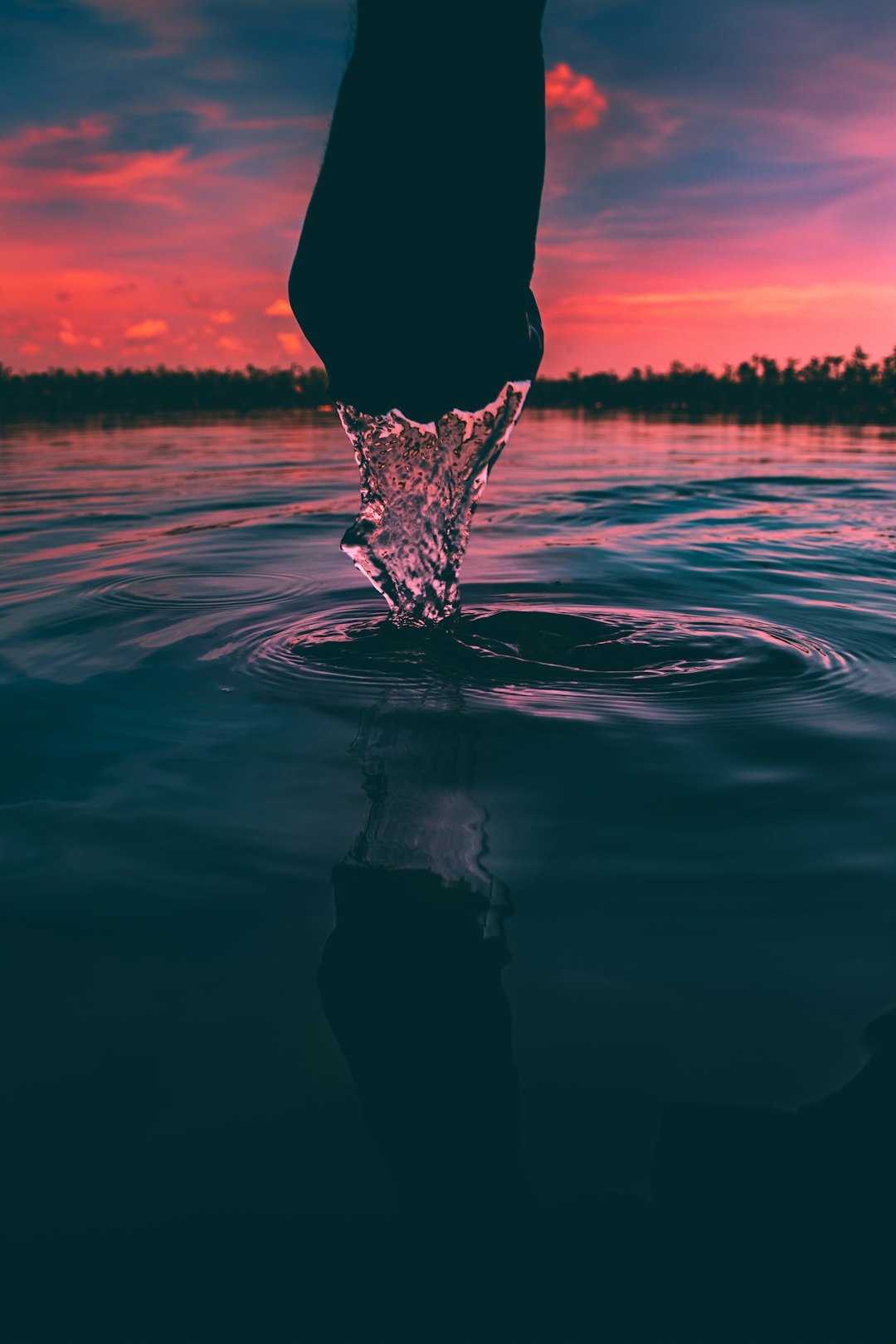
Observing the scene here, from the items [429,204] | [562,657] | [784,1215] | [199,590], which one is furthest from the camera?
[199,590]

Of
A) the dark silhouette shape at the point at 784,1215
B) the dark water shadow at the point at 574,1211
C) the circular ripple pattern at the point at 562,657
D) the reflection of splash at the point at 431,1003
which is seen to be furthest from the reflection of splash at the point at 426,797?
the dark silhouette shape at the point at 784,1215

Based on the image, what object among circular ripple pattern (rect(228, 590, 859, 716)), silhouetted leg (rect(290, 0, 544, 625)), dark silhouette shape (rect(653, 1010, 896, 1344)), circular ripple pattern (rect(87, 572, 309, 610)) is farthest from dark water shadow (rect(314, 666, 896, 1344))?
circular ripple pattern (rect(87, 572, 309, 610))

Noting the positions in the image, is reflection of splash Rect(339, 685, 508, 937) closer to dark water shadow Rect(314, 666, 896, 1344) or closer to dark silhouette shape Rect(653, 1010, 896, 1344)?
dark water shadow Rect(314, 666, 896, 1344)

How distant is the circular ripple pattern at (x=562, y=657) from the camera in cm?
416

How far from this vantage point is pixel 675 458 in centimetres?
1983

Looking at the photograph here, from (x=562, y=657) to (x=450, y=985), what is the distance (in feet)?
9.04

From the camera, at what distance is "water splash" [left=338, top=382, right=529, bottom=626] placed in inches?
185

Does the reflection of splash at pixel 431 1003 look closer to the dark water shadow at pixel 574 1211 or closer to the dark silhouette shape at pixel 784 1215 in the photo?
the dark water shadow at pixel 574 1211

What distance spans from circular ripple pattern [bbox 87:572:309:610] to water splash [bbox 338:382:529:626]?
3.98ft

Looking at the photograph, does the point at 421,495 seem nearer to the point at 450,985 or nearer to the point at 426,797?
the point at 426,797

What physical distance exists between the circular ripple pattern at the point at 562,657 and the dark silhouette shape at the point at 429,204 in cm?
130

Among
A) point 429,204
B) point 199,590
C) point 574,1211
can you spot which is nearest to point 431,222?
point 429,204

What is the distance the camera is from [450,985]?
2090 millimetres

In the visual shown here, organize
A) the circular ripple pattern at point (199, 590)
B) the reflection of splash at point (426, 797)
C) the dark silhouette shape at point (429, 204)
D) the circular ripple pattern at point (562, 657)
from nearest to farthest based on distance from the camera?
the reflection of splash at point (426, 797) < the dark silhouette shape at point (429, 204) < the circular ripple pattern at point (562, 657) < the circular ripple pattern at point (199, 590)
